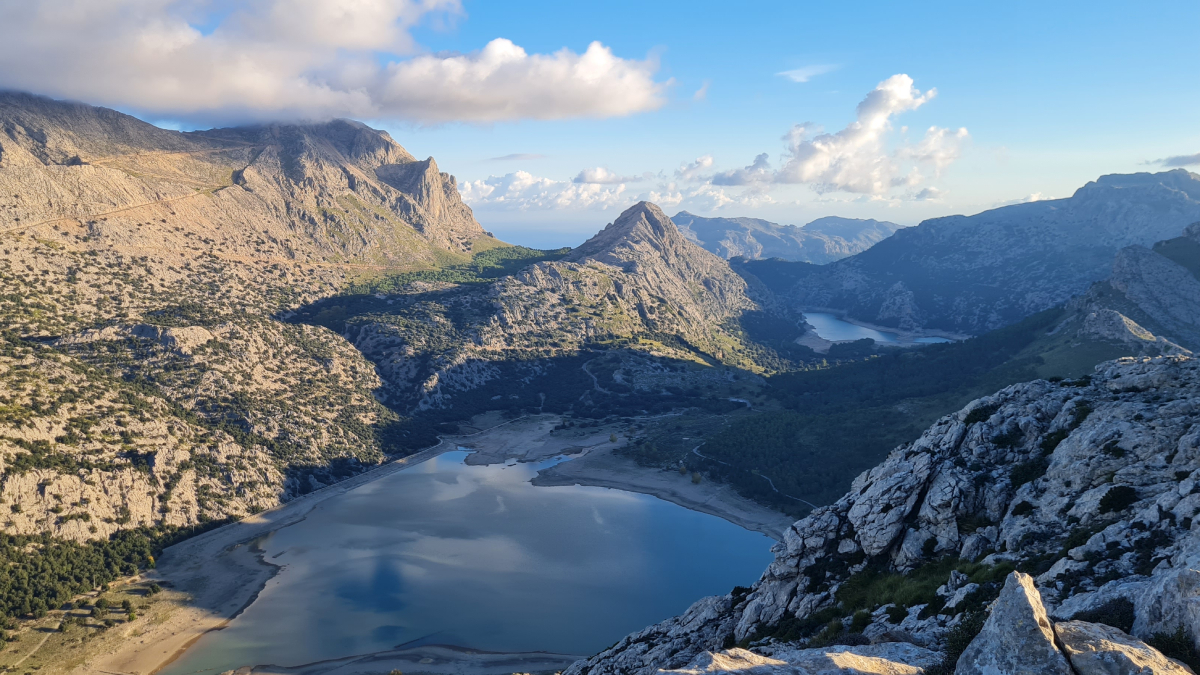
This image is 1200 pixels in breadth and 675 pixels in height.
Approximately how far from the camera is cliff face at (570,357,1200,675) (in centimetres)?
3444

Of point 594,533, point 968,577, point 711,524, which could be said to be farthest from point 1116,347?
point 968,577

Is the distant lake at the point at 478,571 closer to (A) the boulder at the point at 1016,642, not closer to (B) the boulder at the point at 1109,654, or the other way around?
(A) the boulder at the point at 1016,642

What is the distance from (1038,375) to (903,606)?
161 metres

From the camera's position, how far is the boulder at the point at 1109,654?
65.2 feet

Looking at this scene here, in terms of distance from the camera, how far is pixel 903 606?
39.8m

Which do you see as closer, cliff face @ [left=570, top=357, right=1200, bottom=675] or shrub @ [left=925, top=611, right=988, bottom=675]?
shrub @ [left=925, top=611, right=988, bottom=675]

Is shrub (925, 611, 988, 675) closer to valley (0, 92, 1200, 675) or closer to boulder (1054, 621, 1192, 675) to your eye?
valley (0, 92, 1200, 675)

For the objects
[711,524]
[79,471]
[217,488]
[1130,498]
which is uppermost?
[1130,498]

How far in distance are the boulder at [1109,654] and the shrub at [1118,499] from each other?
2204 cm

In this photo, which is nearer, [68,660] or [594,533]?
[68,660]

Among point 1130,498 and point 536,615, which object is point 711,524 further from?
point 1130,498

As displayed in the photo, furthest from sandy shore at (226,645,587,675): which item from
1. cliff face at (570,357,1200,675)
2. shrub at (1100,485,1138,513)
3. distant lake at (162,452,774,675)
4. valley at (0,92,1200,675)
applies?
shrub at (1100,485,1138,513)

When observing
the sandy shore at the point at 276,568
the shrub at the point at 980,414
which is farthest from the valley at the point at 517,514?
the sandy shore at the point at 276,568

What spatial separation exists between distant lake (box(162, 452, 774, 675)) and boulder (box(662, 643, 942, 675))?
7537 centimetres
